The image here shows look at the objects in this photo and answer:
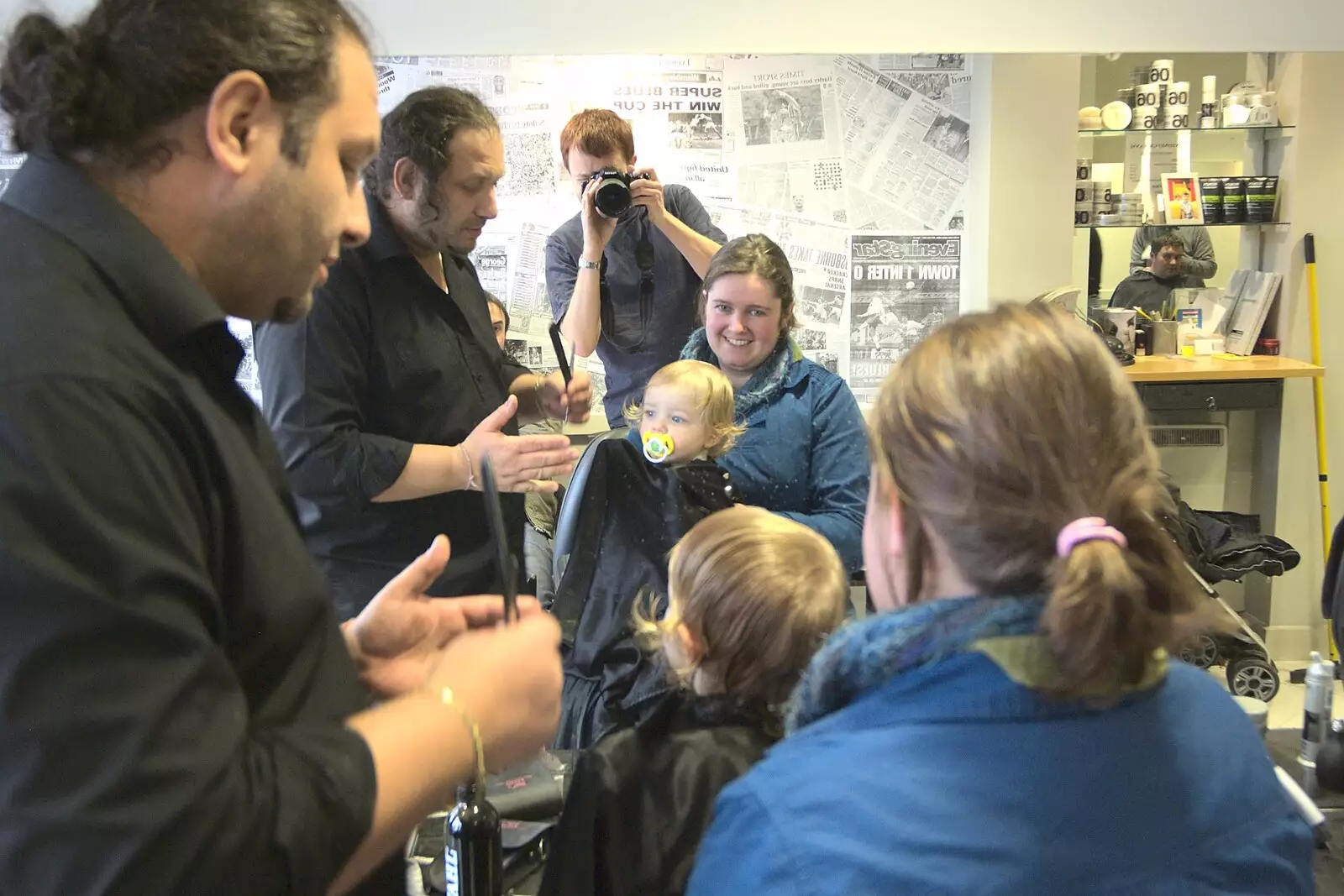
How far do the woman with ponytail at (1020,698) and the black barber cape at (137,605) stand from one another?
12.3 inches

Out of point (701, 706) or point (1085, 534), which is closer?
point (1085, 534)

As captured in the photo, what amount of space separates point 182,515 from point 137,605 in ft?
0.22

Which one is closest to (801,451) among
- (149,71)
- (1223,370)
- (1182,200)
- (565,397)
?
(565,397)

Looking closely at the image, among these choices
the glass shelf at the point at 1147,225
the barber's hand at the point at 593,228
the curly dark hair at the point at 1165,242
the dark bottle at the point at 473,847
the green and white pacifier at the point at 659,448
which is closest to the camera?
the dark bottle at the point at 473,847

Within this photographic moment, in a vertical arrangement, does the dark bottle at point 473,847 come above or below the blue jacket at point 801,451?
below

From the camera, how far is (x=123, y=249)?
2.25 feet

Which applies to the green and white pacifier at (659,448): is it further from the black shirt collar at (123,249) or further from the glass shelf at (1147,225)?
the glass shelf at (1147,225)

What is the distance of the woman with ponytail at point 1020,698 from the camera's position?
668mm

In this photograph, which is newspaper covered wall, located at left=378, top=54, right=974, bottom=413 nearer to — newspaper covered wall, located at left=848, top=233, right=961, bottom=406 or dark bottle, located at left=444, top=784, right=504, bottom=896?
newspaper covered wall, located at left=848, top=233, right=961, bottom=406

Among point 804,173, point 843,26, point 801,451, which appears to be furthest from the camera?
point 804,173

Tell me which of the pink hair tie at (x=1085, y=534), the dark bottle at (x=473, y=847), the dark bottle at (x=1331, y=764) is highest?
the pink hair tie at (x=1085, y=534)

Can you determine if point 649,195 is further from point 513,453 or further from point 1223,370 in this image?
point 1223,370

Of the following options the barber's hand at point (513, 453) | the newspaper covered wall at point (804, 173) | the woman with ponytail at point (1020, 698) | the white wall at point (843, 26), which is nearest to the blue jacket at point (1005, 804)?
the woman with ponytail at point (1020, 698)

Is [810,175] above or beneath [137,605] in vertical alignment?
above
